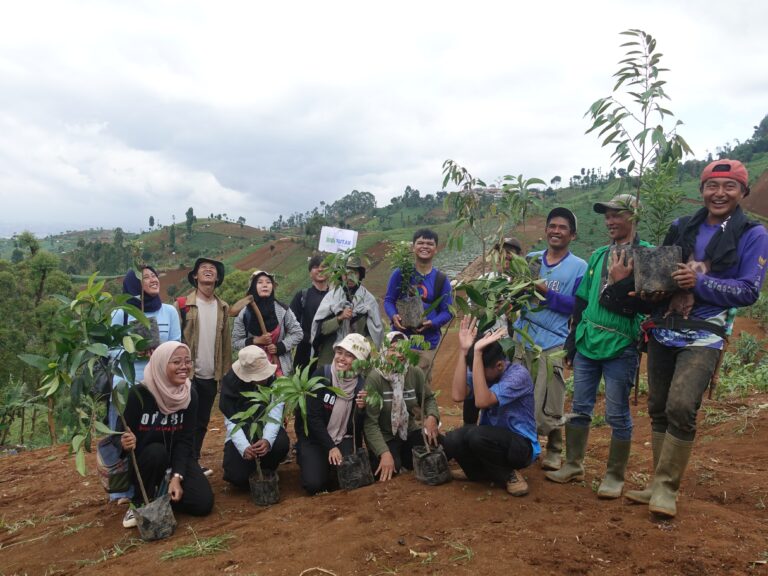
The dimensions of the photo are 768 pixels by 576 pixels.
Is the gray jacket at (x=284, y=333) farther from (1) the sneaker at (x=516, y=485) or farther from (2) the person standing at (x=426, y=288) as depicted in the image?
(1) the sneaker at (x=516, y=485)

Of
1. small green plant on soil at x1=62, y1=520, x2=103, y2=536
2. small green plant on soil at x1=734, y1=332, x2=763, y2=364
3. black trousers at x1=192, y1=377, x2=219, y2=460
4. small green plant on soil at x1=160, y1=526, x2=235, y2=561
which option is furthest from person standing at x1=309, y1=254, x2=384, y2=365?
small green plant on soil at x1=734, y1=332, x2=763, y2=364

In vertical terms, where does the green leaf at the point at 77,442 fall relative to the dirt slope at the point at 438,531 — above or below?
above

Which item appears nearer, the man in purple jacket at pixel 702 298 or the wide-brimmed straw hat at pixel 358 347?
the man in purple jacket at pixel 702 298

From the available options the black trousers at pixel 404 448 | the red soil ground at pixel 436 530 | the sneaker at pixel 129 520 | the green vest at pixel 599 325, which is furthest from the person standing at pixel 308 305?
the green vest at pixel 599 325

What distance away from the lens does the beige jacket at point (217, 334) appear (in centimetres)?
498

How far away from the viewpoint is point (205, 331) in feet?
16.6

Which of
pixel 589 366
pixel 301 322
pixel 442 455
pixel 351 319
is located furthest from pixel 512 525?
pixel 301 322

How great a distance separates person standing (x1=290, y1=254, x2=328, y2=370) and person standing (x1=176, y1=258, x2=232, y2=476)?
2.67 feet

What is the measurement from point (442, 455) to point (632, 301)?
67.6 inches

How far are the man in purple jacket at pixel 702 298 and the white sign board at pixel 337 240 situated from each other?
3.10 meters

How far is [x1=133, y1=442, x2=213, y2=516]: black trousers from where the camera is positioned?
3941 mm

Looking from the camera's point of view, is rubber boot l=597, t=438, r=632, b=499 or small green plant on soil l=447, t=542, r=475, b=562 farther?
rubber boot l=597, t=438, r=632, b=499

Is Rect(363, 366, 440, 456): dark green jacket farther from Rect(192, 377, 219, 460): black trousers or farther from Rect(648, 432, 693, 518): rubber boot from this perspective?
Rect(648, 432, 693, 518): rubber boot

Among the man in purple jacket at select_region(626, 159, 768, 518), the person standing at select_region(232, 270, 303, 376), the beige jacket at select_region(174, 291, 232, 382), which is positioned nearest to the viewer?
the man in purple jacket at select_region(626, 159, 768, 518)
